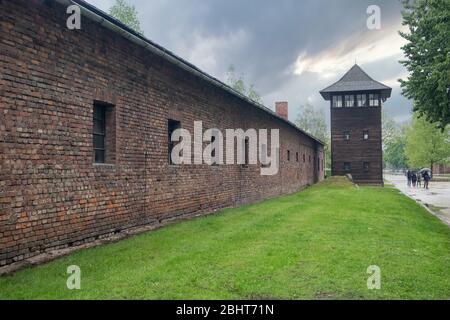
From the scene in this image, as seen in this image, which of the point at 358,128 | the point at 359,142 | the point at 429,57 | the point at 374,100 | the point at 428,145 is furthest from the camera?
the point at 428,145

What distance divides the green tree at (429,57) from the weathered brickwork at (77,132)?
6.57m

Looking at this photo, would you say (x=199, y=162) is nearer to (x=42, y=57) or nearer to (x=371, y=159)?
(x=42, y=57)

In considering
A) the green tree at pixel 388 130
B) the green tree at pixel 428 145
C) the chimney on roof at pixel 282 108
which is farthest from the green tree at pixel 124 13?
the green tree at pixel 388 130

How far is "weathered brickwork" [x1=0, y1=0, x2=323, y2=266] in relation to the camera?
5430 millimetres

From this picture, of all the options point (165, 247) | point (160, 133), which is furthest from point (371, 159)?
point (165, 247)

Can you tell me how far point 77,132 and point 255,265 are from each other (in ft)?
12.5

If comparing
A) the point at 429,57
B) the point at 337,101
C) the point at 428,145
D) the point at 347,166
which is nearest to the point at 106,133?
the point at 429,57

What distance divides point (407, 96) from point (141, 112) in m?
9.70

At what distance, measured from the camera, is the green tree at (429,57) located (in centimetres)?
975

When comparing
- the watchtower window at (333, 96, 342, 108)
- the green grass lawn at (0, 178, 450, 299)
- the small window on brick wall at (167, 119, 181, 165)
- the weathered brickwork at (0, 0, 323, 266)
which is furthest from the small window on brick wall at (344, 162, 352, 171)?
the small window on brick wall at (167, 119, 181, 165)

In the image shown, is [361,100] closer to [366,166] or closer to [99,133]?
[366,166]

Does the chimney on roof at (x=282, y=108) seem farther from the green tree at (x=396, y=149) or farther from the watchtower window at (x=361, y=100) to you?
the green tree at (x=396, y=149)

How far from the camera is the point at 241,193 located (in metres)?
15.2

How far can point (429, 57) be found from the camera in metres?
11.3
